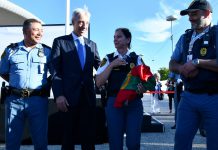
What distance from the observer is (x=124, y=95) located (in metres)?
3.45

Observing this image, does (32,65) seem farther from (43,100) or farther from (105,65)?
(105,65)

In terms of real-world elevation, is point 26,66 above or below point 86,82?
above

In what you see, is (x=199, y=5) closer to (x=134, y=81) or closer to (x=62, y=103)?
(x=134, y=81)

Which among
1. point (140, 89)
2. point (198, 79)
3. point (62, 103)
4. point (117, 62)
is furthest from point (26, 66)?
point (198, 79)

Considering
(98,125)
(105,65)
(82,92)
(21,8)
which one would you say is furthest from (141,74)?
(21,8)

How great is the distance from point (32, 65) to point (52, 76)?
0.34 m

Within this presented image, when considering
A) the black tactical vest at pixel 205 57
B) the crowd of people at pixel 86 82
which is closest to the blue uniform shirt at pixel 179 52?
the crowd of people at pixel 86 82

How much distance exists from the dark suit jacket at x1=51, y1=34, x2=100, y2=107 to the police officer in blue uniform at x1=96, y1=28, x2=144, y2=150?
0.17 metres

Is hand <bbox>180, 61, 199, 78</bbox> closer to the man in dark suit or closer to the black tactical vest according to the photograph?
the black tactical vest

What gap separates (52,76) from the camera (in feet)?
11.1

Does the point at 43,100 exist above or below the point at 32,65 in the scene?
below

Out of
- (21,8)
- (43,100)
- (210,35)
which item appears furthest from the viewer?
(21,8)

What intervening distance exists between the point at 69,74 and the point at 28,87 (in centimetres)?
49

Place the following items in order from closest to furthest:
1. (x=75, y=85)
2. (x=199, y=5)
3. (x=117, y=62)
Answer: (x=199, y=5) < (x=75, y=85) < (x=117, y=62)
